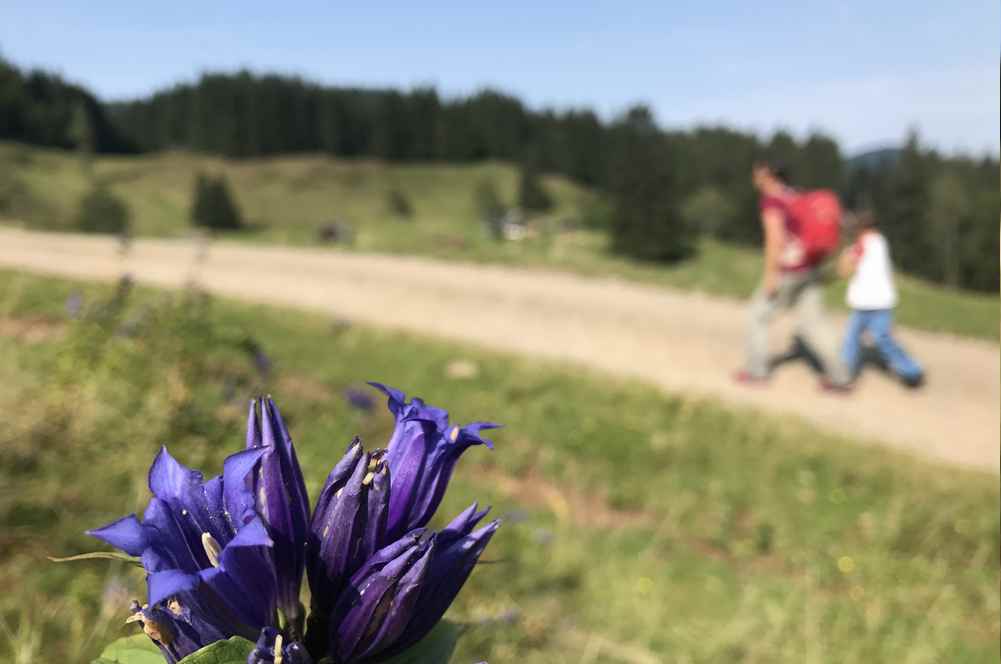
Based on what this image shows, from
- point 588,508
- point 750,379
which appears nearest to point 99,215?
point 750,379

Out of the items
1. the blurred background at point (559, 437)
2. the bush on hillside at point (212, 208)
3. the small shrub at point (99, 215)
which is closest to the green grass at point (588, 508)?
the blurred background at point (559, 437)

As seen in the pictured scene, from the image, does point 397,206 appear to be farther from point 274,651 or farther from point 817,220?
point 274,651

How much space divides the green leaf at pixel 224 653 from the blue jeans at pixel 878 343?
7991mm

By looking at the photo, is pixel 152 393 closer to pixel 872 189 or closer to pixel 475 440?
pixel 475 440

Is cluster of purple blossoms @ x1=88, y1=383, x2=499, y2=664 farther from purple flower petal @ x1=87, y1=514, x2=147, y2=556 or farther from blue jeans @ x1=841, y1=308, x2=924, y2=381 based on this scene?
blue jeans @ x1=841, y1=308, x2=924, y2=381

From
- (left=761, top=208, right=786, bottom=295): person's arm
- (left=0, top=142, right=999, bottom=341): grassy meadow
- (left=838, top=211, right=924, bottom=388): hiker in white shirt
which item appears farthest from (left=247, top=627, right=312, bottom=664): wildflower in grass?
(left=0, top=142, right=999, bottom=341): grassy meadow

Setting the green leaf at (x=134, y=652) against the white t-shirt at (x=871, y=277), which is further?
the white t-shirt at (x=871, y=277)

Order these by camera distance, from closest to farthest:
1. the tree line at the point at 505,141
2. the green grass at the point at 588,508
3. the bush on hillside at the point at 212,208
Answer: the green grass at the point at 588,508
the bush on hillside at the point at 212,208
the tree line at the point at 505,141

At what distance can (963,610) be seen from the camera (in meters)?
4.38

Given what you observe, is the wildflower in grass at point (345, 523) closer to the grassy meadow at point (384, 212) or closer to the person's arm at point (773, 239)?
the person's arm at point (773, 239)

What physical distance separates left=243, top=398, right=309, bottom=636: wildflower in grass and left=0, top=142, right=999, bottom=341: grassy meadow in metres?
12.4

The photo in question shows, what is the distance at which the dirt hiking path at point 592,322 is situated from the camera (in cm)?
730

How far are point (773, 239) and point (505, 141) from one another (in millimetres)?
70337

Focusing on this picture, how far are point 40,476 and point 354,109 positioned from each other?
76.1 metres
